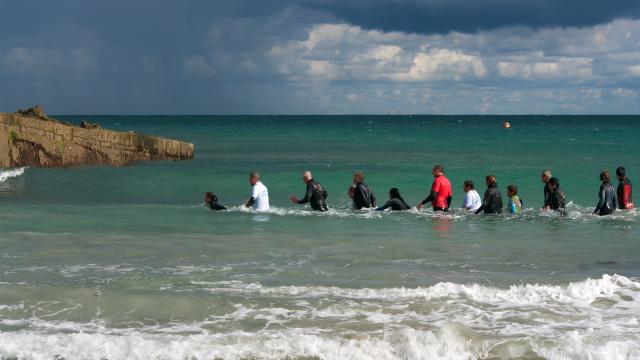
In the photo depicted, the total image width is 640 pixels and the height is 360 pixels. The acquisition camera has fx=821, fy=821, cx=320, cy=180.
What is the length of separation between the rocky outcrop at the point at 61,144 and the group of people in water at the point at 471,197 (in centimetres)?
1097

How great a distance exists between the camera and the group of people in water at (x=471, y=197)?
61.7 ft

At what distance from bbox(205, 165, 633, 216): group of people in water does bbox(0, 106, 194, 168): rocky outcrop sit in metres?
11.0

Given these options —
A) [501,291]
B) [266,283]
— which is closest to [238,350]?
[266,283]

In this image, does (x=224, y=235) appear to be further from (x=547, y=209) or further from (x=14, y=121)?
(x=14, y=121)

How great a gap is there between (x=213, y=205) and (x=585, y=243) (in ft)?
30.2

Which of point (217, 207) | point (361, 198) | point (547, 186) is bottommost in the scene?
point (217, 207)

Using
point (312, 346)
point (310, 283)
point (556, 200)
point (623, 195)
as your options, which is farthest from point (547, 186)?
point (312, 346)

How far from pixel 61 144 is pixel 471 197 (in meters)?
16.6

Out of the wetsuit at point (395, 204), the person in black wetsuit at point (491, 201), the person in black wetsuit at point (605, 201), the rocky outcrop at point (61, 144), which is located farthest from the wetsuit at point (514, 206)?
the rocky outcrop at point (61, 144)

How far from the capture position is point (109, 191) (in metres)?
26.1

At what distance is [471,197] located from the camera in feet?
64.0

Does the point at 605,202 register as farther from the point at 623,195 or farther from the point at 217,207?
the point at 217,207

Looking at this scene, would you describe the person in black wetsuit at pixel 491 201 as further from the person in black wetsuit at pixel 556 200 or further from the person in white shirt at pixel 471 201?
the person in black wetsuit at pixel 556 200

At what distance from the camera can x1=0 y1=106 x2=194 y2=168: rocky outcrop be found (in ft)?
92.7
